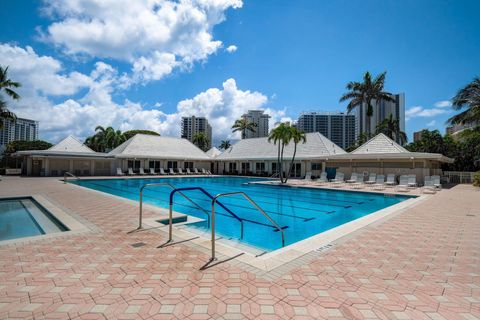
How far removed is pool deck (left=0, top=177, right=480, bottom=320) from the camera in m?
2.74

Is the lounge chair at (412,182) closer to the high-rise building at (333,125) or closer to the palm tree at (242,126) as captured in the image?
the palm tree at (242,126)

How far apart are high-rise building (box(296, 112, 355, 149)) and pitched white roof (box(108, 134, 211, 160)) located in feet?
176

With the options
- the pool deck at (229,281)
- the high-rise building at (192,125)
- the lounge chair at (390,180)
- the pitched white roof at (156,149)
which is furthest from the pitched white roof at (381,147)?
the high-rise building at (192,125)

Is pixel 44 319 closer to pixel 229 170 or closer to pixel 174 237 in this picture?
pixel 174 237

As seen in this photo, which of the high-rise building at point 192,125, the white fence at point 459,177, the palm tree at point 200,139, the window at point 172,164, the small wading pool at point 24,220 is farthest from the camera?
the high-rise building at point 192,125

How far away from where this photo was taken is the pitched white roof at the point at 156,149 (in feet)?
99.1

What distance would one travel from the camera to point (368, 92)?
99.8 feet

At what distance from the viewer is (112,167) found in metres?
29.5

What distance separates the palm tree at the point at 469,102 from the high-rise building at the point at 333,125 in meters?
60.4

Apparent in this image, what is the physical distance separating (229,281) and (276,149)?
91.9 ft

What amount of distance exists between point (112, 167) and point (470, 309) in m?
32.0

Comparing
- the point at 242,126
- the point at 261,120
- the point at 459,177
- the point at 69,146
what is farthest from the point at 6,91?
the point at 261,120

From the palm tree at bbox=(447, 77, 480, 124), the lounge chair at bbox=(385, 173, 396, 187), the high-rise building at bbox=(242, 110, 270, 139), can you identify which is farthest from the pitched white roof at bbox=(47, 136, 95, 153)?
the high-rise building at bbox=(242, 110, 270, 139)

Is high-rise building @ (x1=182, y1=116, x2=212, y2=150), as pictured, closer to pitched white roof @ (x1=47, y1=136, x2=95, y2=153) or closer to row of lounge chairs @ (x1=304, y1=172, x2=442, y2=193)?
pitched white roof @ (x1=47, y1=136, x2=95, y2=153)
